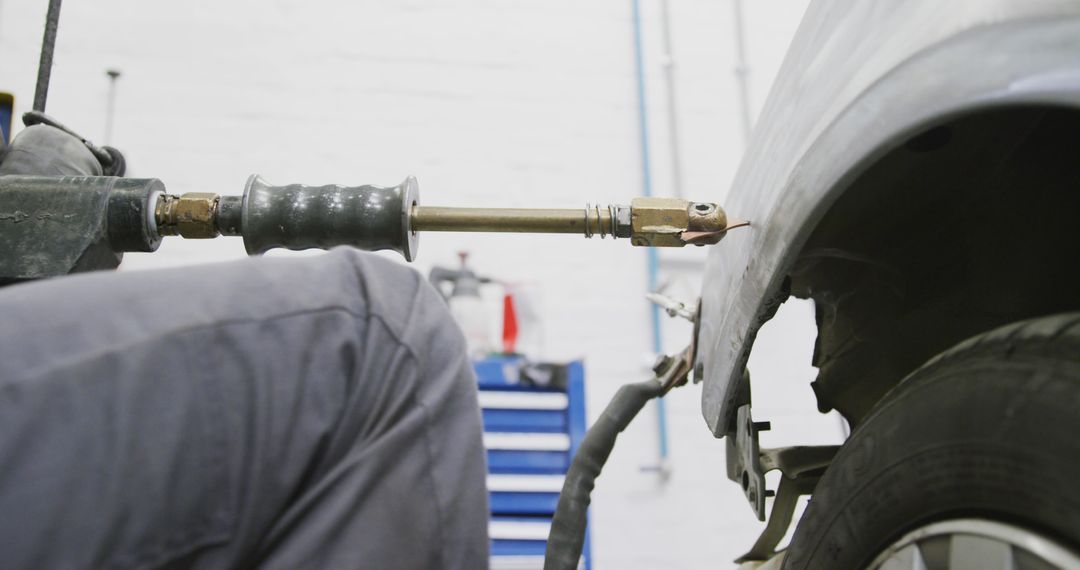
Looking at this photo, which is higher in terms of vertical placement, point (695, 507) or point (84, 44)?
point (84, 44)

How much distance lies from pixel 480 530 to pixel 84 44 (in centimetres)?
256

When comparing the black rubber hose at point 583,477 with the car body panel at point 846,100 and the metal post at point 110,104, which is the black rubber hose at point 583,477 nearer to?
the car body panel at point 846,100

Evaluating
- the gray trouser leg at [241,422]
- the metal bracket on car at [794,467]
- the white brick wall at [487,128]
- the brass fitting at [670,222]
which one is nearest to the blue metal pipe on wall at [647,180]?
the white brick wall at [487,128]

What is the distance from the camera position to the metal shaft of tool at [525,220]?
87cm

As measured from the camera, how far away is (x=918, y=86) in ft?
1.65

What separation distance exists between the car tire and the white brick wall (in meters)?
1.78

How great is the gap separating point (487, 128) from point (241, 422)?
7.40 ft

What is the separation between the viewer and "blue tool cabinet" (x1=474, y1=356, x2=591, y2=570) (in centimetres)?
180

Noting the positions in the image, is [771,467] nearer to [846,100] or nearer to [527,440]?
[846,100]

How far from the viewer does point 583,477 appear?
1.06 m

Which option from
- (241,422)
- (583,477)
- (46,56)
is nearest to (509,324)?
(583,477)

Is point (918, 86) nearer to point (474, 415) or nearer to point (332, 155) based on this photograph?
point (474, 415)

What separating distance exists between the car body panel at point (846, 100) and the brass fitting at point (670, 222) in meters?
0.04

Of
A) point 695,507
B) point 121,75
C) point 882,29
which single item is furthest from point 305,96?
point 882,29
